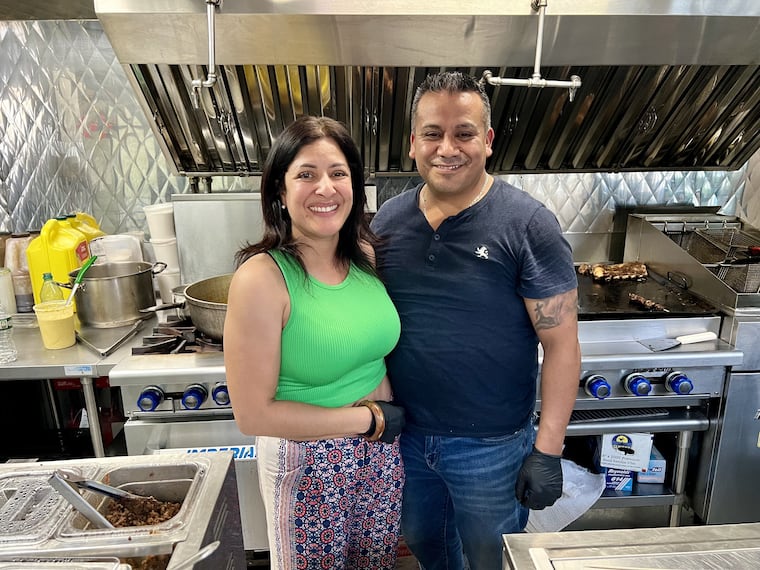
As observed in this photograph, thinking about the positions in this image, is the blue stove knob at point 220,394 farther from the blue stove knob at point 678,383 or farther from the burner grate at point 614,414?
the blue stove knob at point 678,383

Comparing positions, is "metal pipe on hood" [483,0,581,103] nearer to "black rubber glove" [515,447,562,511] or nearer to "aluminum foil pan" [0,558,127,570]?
"black rubber glove" [515,447,562,511]

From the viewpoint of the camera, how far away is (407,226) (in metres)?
1.48

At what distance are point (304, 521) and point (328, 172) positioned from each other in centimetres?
84

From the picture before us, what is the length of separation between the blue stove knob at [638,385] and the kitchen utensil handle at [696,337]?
0.22 meters

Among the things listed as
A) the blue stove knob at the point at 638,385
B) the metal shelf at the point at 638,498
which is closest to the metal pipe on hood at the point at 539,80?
the blue stove knob at the point at 638,385

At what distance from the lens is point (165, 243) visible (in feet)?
8.32

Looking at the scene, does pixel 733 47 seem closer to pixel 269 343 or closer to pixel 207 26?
pixel 207 26

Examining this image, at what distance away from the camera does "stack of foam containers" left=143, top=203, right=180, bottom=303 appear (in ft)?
8.20

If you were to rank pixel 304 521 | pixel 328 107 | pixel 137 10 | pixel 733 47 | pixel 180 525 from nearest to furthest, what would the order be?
pixel 180 525
pixel 304 521
pixel 137 10
pixel 733 47
pixel 328 107

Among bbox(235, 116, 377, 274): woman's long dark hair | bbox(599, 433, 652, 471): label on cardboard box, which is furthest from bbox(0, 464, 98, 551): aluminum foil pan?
bbox(599, 433, 652, 471): label on cardboard box

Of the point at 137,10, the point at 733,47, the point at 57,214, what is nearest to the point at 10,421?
the point at 57,214

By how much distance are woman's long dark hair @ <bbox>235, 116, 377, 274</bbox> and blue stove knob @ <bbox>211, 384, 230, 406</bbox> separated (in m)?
0.70

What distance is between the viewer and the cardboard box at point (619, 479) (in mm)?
2137

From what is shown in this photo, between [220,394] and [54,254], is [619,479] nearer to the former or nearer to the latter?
[220,394]
